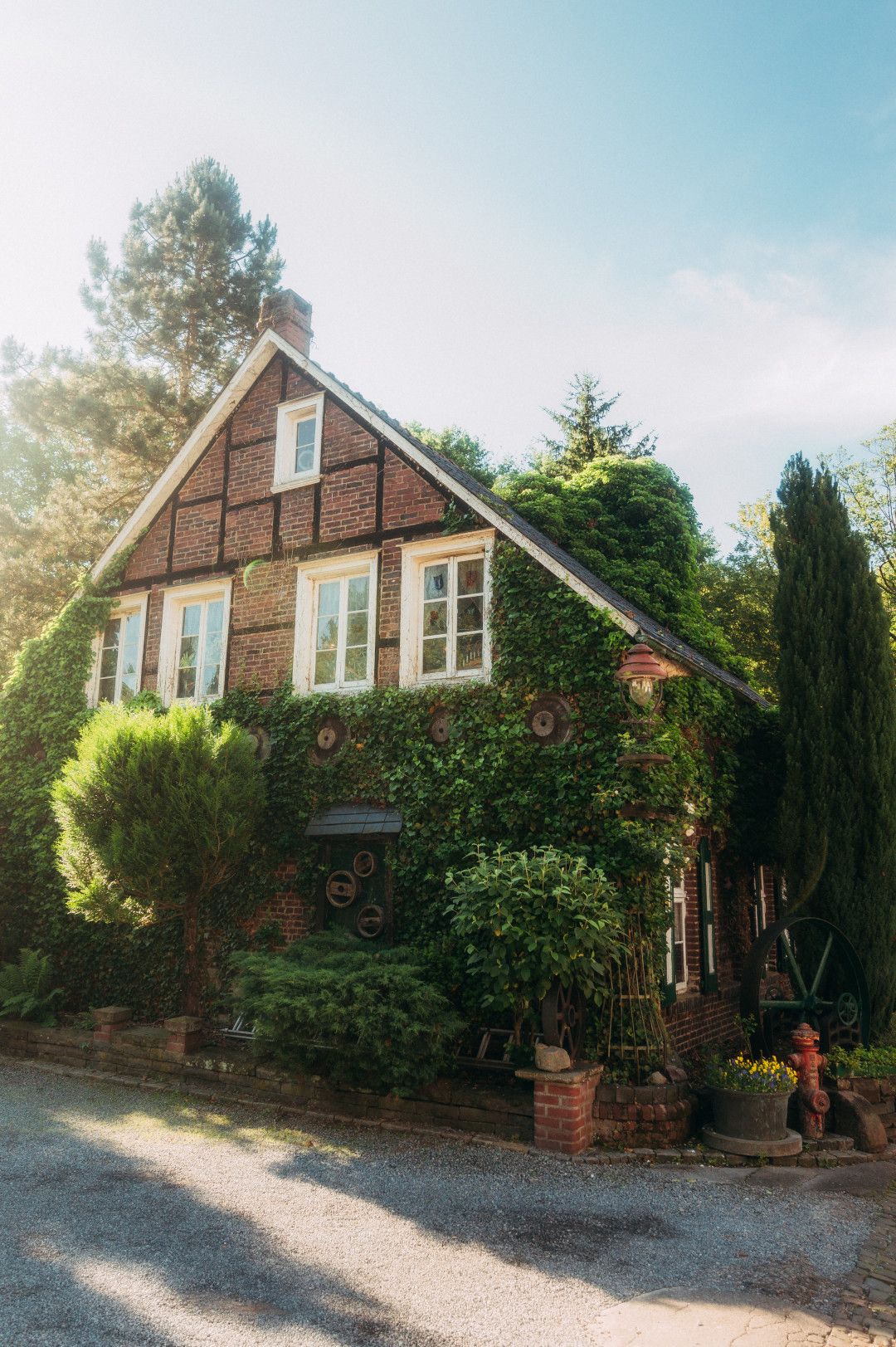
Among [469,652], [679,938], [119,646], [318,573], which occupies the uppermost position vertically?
[318,573]

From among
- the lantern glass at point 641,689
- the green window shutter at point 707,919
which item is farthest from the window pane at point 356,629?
the green window shutter at point 707,919

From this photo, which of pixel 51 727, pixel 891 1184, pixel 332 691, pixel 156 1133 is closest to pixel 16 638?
pixel 51 727

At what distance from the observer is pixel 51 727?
13328mm

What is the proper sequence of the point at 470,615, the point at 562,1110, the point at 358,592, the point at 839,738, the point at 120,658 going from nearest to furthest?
the point at 562,1110, the point at 470,615, the point at 839,738, the point at 358,592, the point at 120,658

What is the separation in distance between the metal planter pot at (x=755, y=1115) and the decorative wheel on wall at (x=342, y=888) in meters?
4.48

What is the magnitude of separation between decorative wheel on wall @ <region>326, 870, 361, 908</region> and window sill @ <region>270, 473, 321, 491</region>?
517cm

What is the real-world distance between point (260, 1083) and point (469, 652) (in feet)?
16.5

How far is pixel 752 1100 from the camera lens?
7.51 m

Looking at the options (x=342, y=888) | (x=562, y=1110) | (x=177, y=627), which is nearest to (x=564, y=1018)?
(x=562, y=1110)

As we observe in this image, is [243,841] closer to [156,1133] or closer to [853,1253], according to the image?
[156,1133]

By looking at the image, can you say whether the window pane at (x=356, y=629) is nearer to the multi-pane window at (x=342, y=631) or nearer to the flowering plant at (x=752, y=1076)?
the multi-pane window at (x=342, y=631)

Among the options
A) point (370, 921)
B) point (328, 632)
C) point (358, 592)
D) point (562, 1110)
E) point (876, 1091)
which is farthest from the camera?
point (328, 632)

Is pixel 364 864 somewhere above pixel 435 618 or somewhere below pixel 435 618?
below

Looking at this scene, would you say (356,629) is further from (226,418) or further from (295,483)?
(226,418)
